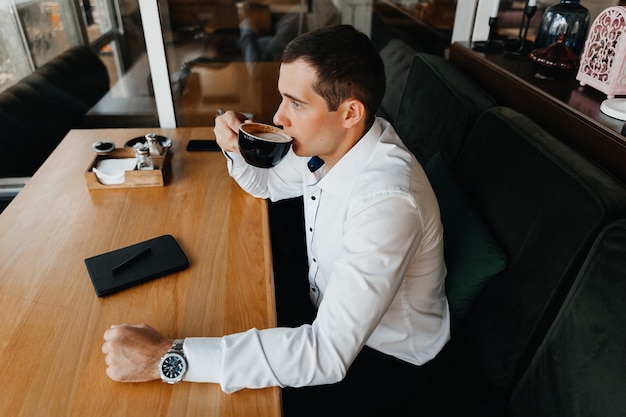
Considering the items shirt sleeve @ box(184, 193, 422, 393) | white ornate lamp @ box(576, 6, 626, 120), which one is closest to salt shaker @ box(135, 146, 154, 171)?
shirt sleeve @ box(184, 193, 422, 393)

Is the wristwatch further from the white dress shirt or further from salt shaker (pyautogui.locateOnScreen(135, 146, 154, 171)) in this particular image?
salt shaker (pyautogui.locateOnScreen(135, 146, 154, 171))

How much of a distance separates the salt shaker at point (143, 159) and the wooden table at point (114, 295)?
Result: 8cm

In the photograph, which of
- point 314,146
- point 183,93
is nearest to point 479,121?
point 314,146

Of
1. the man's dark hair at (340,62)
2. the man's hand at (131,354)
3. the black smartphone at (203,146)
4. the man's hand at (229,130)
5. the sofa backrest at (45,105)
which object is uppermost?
the man's dark hair at (340,62)

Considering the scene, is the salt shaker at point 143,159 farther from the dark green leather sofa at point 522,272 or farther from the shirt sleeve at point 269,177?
the dark green leather sofa at point 522,272

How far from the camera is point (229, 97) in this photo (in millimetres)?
2588

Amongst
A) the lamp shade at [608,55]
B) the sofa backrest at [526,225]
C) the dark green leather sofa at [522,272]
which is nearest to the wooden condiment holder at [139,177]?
the dark green leather sofa at [522,272]

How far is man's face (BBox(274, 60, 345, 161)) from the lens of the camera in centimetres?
104

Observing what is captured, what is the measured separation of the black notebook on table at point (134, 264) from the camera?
1041mm

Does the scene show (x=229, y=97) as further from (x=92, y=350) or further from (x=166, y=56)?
(x=92, y=350)

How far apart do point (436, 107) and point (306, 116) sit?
2.77 feet

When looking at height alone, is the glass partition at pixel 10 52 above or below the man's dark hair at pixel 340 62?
below

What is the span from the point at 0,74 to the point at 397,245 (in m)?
2.49

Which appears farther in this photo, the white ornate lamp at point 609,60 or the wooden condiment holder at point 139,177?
the wooden condiment holder at point 139,177
